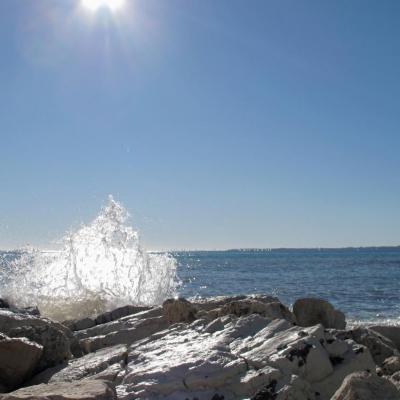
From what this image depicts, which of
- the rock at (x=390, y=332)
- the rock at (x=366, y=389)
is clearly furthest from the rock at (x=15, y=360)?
the rock at (x=390, y=332)

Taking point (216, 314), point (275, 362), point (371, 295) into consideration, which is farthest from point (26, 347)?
point (371, 295)

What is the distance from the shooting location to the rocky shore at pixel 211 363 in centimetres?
438

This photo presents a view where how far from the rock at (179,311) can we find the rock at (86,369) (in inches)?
42.6

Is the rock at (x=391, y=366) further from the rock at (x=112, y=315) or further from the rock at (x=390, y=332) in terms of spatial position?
the rock at (x=112, y=315)

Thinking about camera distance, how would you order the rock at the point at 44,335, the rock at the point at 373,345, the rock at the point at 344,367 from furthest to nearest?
1. the rock at the point at 373,345
2. the rock at the point at 44,335
3. the rock at the point at 344,367

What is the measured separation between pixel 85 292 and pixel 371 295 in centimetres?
1160

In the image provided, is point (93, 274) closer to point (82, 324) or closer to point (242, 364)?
point (82, 324)

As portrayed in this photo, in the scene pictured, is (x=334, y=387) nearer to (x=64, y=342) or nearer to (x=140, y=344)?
(x=140, y=344)

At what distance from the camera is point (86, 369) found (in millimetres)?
5465

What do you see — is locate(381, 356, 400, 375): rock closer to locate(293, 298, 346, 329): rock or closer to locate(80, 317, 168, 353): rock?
locate(80, 317, 168, 353): rock

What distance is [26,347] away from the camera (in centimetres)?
556

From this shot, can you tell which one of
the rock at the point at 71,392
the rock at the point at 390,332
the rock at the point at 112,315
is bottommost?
the rock at the point at 390,332

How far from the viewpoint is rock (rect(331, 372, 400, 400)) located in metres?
3.33

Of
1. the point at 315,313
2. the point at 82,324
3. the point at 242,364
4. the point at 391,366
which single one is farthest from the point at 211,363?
the point at 82,324
